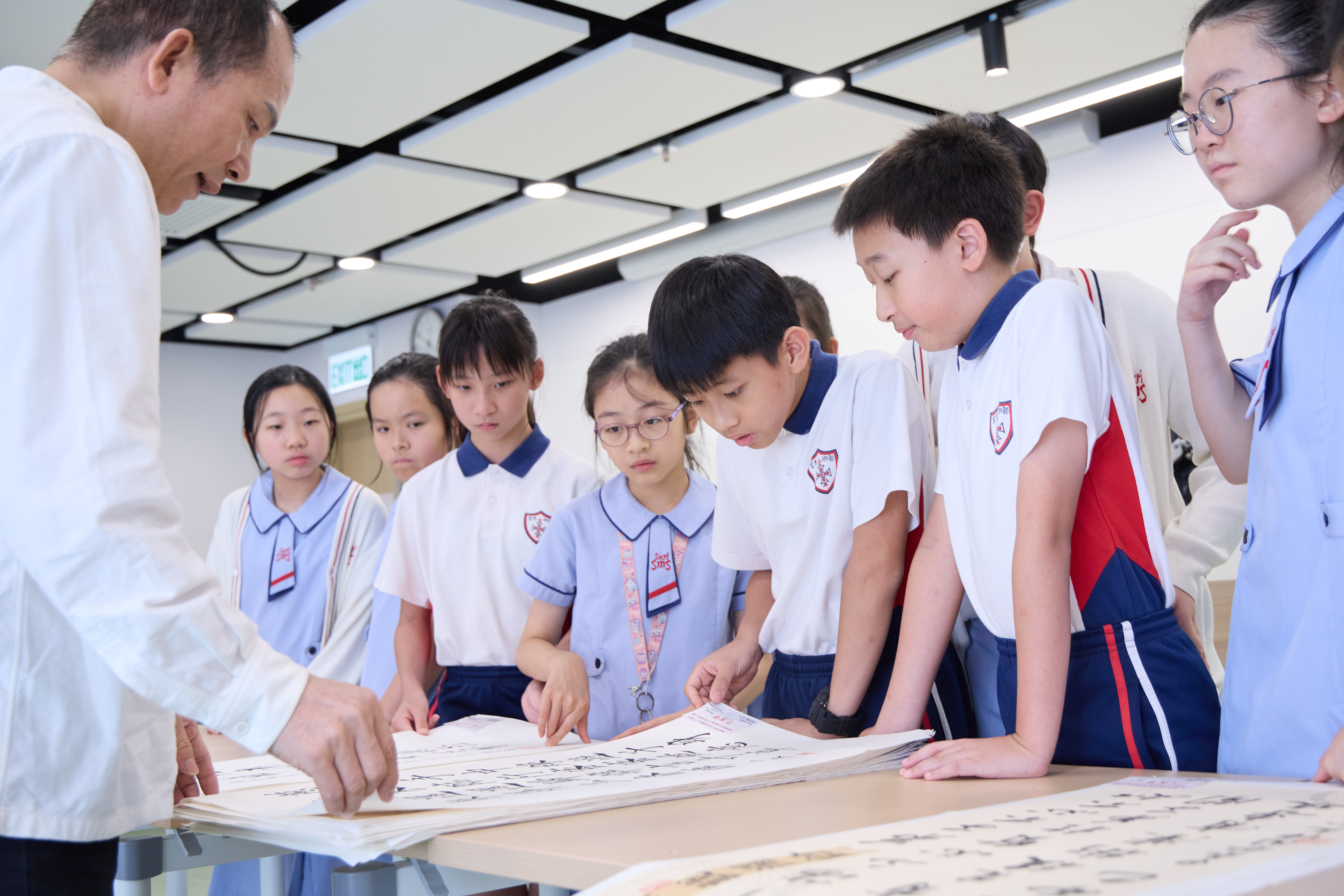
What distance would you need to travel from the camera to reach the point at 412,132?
396 centimetres

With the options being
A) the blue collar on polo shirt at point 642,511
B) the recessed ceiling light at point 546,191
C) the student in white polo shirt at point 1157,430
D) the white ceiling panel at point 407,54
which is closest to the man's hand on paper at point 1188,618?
the student in white polo shirt at point 1157,430

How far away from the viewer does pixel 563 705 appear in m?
1.36

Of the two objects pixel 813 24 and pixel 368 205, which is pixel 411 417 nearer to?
pixel 813 24

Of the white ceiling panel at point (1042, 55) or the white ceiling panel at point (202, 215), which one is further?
the white ceiling panel at point (202, 215)

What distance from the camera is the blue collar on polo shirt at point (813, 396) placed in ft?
4.72

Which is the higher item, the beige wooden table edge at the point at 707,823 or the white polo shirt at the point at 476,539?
the white polo shirt at the point at 476,539

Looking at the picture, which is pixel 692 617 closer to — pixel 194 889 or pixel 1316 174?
pixel 1316 174

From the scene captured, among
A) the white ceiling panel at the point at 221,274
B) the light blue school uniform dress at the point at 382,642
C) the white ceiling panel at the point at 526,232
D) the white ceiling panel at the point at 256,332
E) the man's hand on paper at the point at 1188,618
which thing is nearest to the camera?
the man's hand on paper at the point at 1188,618

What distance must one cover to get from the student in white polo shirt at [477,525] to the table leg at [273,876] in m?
0.67

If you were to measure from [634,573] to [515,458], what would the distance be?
0.39m

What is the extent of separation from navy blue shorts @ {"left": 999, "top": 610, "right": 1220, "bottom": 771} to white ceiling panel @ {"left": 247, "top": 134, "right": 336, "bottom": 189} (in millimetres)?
3495

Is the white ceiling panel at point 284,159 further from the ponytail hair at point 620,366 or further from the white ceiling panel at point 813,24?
the ponytail hair at point 620,366

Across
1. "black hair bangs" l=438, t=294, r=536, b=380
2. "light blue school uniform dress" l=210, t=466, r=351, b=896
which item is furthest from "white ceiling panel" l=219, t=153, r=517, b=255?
"black hair bangs" l=438, t=294, r=536, b=380

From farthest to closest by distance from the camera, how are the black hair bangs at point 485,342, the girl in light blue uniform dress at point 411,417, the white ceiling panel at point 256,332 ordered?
the white ceiling panel at point 256,332
the girl in light blue uniform dress at point 411,417
the black hair bangs at point 485,342
